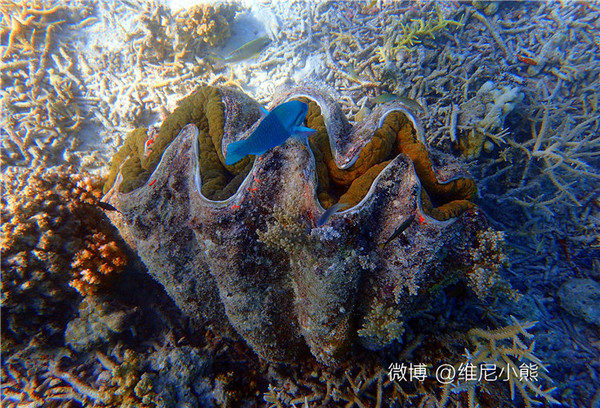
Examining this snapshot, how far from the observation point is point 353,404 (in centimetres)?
284

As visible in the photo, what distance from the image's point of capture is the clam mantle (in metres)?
2.33

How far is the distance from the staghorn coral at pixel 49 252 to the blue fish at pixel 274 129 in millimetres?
2755

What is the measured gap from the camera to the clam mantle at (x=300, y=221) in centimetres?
233

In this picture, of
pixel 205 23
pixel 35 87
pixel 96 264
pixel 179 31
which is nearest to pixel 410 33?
pixel 205 23

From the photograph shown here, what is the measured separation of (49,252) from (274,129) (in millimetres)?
3529

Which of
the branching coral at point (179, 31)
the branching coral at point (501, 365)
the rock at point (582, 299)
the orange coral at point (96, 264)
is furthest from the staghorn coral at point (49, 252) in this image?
the rock at point (582, 299)

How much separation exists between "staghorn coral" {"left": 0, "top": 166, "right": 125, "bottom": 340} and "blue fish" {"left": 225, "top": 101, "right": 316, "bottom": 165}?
2755 mm

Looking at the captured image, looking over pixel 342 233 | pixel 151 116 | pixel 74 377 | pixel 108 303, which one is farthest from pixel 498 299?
pixel 151 116

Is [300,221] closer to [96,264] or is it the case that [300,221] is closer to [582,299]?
[96,264]

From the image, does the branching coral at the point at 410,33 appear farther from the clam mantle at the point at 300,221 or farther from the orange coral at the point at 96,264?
the orange coral at the point at 96,264

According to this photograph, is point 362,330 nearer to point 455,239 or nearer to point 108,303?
point 455,239

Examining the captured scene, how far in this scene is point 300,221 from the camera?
234 cm

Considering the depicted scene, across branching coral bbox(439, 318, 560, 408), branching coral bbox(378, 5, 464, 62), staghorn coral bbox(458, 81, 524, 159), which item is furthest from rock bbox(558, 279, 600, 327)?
branching coral bbox(378, 5, 464, 62)

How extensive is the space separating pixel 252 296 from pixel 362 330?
42.3 inches
